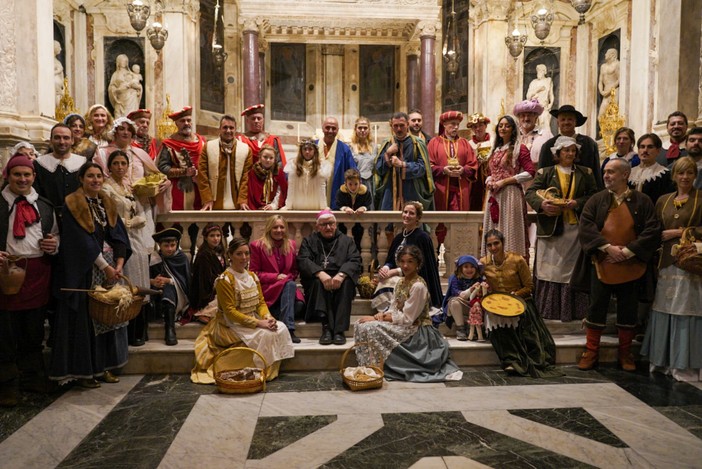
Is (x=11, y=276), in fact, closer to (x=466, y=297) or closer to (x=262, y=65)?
(x=466, y=297)

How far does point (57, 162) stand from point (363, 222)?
297 centimetres

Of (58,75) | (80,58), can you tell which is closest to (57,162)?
(58,75)

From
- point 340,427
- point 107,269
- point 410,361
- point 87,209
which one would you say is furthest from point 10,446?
point 410,361

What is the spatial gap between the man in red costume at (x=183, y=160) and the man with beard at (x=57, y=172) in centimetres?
140

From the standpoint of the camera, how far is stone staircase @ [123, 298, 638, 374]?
193 inches

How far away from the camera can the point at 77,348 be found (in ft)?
14.2

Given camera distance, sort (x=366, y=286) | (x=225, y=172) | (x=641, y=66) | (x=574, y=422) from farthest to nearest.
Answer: (x=641, y=66)
(x=225, y=172)
(x=366, y=286)
(x=574, y=422)

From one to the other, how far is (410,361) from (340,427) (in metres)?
1.22

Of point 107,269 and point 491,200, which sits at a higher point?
point 491,200

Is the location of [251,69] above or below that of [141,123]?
above

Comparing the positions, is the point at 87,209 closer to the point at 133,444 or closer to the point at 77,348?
the point at 77,348

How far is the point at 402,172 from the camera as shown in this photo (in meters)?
6.43

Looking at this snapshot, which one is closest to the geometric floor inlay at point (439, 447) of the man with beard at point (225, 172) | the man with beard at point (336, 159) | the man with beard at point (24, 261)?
the man with beard at point (24, 261)

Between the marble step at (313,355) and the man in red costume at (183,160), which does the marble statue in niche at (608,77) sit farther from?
the man in red costume at (183,160)
